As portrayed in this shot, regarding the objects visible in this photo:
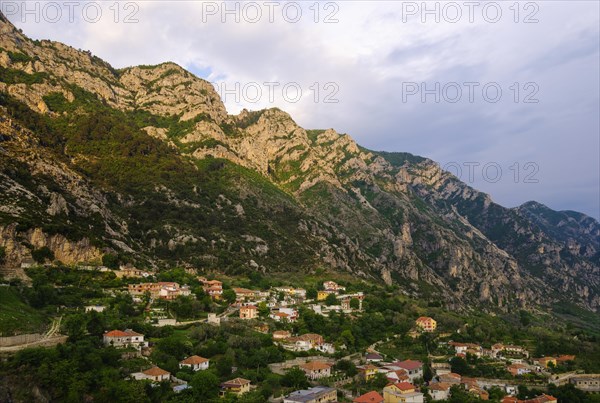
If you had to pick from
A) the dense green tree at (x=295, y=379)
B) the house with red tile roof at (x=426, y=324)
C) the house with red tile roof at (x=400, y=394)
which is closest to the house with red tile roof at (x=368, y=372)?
the house with red tile roof at (x=400, y=394)

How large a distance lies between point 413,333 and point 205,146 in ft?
385

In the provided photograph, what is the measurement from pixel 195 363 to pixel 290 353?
1483 centimetres

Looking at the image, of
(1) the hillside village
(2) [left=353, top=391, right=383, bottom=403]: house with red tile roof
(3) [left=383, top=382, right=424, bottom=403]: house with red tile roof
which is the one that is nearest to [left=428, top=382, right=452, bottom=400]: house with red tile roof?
(1) the hillside village

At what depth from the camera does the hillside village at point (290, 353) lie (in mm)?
55344

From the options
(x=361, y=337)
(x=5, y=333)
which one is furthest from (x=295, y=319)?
(x=5, y=333)

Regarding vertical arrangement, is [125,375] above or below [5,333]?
below

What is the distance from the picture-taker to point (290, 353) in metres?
68.4

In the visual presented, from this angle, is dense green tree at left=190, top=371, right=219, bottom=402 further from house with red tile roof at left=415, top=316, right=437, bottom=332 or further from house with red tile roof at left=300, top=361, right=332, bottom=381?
house with red tile roof at left=415, top=316, right=437, bottom=332

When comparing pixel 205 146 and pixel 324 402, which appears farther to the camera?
pixel 205 146

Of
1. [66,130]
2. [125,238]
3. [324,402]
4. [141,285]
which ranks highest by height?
[66,130]

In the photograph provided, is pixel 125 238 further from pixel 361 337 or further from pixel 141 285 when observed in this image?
pixel 361 337

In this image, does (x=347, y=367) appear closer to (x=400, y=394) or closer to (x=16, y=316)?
(x=400, y=394)

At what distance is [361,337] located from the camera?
80.8 meters

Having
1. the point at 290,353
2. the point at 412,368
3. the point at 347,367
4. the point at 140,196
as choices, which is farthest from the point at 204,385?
the point at 140,196
